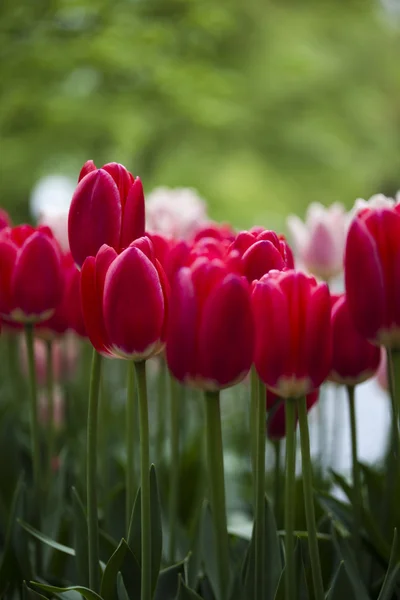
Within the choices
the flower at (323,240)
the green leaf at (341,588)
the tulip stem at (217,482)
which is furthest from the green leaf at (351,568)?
the flower at (323,240)

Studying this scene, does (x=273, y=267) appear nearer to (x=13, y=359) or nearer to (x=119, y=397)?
(x=13, y=359)

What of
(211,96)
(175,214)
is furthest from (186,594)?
(211,96)

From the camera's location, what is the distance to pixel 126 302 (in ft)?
1.91

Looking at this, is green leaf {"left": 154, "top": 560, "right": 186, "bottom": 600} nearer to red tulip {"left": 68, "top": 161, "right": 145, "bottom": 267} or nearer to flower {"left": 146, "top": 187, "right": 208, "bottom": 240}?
red tulip {"left": 68, "top": 161, "right": 145, "bottom": 267}

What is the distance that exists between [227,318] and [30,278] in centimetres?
30

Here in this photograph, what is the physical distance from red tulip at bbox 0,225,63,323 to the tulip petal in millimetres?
141

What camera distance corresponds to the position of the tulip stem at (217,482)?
2.04 feet

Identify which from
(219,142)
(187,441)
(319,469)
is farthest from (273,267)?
(219,142)

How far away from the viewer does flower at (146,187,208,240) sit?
1301 millimetres

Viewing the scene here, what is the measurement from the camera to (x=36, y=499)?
2.89 feet

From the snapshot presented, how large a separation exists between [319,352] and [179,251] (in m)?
0.19

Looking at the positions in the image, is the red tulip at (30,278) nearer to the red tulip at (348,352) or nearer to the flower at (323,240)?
the red tulip at (348,352)

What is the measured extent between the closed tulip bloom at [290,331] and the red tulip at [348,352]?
95mm

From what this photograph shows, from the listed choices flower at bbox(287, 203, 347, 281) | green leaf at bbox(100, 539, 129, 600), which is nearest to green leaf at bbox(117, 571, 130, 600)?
green leaf at bbox(100, 539, 129, 600)
